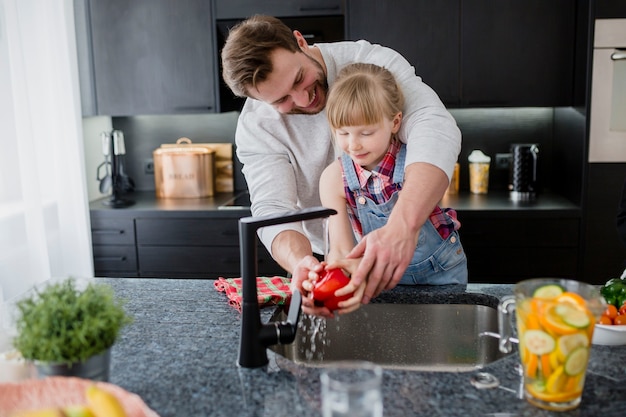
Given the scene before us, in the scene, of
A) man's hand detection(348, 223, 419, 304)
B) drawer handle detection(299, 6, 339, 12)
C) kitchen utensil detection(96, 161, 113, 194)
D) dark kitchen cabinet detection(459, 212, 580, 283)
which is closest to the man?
man's hand detection(348, 223, 419, 304)

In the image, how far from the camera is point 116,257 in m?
3.21

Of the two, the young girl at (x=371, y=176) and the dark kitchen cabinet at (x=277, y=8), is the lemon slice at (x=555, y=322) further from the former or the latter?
the dark kitchen cabinet at (x=277, y=8)

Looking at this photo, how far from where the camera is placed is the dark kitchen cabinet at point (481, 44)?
303 centimetres

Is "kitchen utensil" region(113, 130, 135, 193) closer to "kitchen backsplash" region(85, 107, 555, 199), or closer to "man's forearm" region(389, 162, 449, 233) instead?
"kitchen backsplash" region(85, 107, 555, 199)

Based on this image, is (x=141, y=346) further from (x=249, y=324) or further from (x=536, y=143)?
(x=536, y=143)

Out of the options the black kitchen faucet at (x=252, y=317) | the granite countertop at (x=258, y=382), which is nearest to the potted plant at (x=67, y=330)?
the granite countertop at (x=258, y=382)

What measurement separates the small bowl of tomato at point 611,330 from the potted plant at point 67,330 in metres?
0.86

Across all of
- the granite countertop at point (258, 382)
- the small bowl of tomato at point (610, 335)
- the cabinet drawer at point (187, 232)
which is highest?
the small bowl of tomato at point (610, 335)

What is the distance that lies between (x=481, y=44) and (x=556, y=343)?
2.41 m

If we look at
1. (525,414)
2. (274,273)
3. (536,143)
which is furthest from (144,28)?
(525,414)

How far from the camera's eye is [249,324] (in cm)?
115

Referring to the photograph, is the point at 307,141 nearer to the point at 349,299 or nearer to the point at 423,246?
the point at 423,246

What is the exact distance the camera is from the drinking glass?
0.91m

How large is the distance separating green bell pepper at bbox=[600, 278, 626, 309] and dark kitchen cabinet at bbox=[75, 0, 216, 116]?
2334 millimetres
